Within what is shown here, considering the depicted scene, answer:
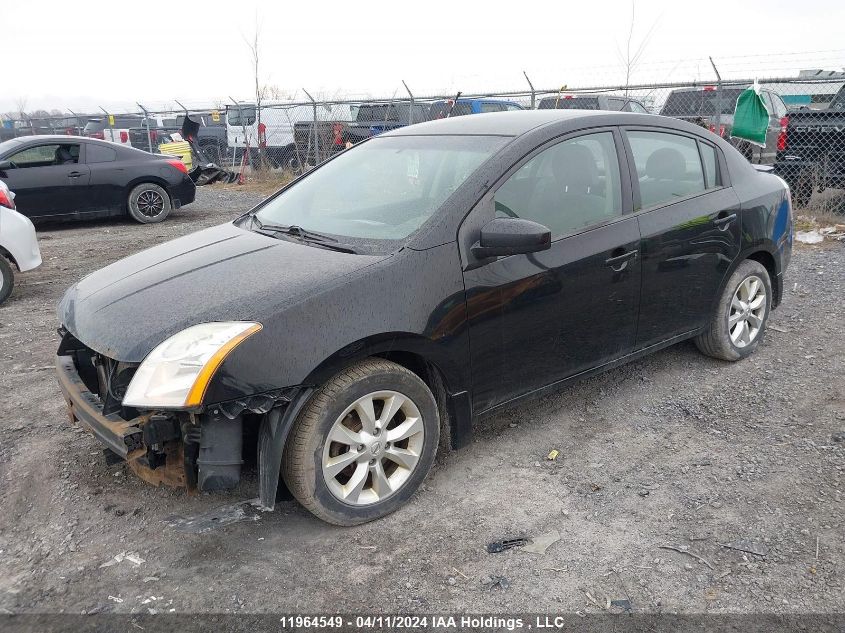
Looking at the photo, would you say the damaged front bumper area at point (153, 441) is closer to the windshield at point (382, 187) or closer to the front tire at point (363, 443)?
the front tire at point (363, 443)

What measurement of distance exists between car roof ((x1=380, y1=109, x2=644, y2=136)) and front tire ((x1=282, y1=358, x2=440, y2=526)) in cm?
147

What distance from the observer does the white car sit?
262 inches

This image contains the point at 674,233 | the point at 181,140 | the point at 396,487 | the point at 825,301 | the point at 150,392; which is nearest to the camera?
the point at 150,392

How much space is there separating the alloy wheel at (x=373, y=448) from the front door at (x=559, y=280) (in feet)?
1.31

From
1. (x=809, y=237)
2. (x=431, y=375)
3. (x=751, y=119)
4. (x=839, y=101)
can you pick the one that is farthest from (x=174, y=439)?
(x=839, y=101)

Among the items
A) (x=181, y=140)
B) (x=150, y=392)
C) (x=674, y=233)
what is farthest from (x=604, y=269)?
(x=181, y=140)

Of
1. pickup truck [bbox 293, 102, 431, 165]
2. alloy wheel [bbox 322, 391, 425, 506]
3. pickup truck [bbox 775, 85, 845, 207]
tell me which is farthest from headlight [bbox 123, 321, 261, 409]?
pickup truck [bbox 293, 102, 431, 165]

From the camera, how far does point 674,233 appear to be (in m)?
3.96

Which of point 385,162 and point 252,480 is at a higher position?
point 385,162

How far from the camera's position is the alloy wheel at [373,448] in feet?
9.57

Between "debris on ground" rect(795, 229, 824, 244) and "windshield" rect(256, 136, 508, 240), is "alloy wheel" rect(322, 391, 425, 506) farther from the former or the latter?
"debris on ground" rect(795, 229, 824, 244)

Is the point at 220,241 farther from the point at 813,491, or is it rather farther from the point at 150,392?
the point at 813,491

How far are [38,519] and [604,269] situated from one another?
295cm

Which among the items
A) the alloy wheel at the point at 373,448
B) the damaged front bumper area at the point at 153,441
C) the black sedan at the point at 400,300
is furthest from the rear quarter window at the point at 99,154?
the alloy wheel at the point at 373,448
